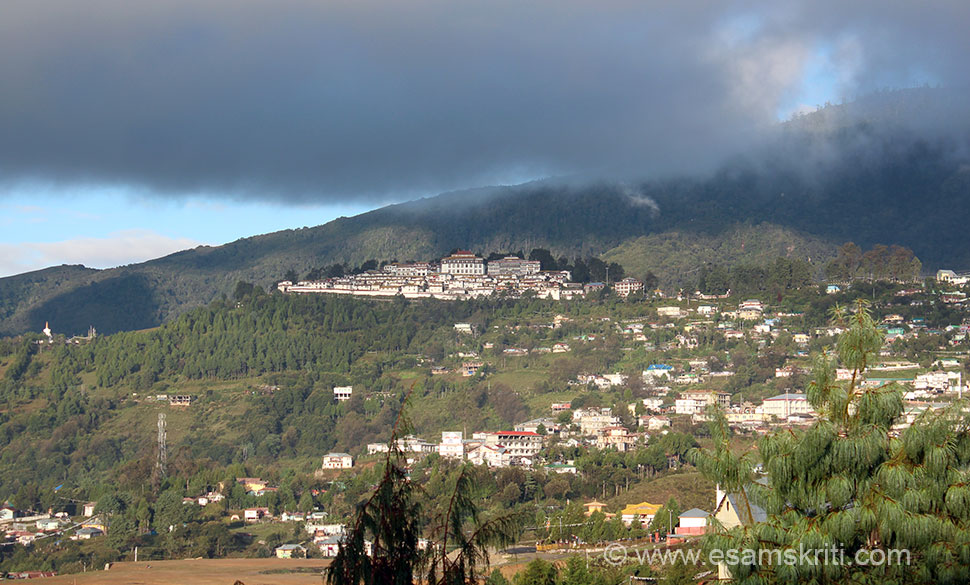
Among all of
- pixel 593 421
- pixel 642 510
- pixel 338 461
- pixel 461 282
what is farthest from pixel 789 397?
pixel 461 282

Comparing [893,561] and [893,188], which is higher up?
[893,188]

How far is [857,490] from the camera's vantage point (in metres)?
13.7

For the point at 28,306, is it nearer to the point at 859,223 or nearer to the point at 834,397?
the point at 859,223

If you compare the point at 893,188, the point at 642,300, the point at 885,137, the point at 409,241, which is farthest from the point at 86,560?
the point at 885,137

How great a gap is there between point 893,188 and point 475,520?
18306 cm

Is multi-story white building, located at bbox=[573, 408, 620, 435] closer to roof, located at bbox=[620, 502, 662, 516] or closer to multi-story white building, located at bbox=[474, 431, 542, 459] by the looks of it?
multi-story white building, located at bbox=[474, 431, 542, 459]

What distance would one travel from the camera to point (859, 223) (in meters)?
172

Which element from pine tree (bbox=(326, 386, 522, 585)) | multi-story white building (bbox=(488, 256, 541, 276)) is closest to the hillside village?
multi-story white building (bbox=(488, 256, 541, 276))

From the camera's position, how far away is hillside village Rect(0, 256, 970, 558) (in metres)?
62.7

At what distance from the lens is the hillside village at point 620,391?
62.7m

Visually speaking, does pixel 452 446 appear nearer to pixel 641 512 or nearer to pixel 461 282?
pixel 641 512

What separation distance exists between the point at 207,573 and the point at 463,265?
8135cm

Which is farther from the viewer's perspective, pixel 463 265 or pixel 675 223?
pixel 675 223

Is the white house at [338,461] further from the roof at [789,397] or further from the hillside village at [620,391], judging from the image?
the roof at [789,397]
